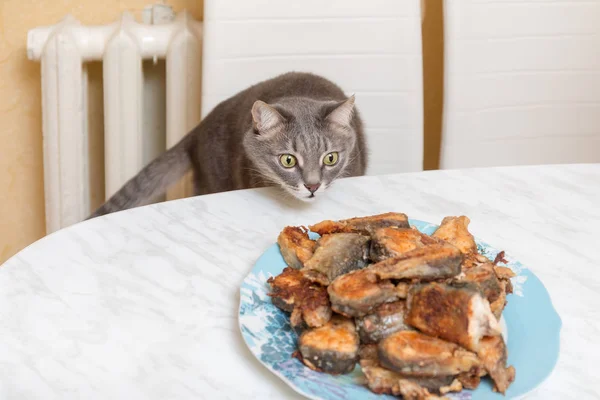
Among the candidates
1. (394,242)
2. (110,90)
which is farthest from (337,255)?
(110,90)

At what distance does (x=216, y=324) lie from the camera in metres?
0.81

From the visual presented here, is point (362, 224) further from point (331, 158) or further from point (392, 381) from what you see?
point (331, 158)

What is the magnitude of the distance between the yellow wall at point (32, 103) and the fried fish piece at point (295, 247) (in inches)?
47.3

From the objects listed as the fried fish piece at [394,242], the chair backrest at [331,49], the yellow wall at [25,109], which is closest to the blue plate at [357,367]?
the fried fish piece at [394,242]

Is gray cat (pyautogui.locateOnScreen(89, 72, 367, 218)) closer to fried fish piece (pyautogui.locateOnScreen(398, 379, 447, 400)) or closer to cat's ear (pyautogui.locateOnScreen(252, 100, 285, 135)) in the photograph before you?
cat's ear (pyautogui.locateOnScreen(252, 100, 285, 135))

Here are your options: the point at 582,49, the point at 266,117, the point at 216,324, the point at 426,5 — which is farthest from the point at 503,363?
the point at 426,5

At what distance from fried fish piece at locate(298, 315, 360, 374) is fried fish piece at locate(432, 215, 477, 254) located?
0.80ft

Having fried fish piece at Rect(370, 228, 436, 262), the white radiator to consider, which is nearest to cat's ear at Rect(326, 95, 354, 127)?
fried fish piece at Rect(370, 228, 436, 262)

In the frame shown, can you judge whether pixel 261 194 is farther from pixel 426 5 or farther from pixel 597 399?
pixel 426 5

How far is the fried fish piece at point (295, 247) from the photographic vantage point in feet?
2.92

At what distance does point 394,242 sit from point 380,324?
14cm

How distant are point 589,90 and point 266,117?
A: 0.99 m

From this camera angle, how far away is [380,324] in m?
0.71

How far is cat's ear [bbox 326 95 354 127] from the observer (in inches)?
52.8
